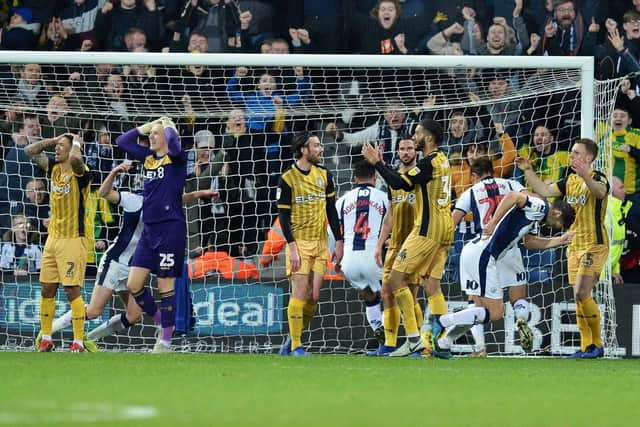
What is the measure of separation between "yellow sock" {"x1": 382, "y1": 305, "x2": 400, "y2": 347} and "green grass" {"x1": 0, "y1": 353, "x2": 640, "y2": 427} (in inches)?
50.9

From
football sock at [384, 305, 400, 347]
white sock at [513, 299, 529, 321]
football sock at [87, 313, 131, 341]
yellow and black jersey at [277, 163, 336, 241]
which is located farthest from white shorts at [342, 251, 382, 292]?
football sock at [87, 313, 131, 341]

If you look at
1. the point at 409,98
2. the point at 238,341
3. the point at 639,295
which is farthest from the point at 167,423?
the point at 409,98

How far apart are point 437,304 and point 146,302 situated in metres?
2.79

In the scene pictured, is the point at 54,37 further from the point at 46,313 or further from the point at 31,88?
the point at 46,313

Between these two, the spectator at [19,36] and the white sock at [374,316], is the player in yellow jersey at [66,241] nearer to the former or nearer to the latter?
the white sock at [374,316]

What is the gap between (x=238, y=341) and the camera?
45.1 feet

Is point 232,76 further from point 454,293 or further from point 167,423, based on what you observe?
point 167,423

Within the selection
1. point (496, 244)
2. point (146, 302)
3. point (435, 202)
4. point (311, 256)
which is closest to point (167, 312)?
point (146, 302)

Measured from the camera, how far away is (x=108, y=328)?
13.3m

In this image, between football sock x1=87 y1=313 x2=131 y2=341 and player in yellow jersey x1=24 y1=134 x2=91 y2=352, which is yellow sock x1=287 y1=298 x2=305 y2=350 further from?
player in yellow jersey x1=24 y1=134 x2=91 y2=352

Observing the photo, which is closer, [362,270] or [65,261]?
[65,261]

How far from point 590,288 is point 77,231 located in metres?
5.01

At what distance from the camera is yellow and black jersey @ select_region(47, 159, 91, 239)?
41.1 ft

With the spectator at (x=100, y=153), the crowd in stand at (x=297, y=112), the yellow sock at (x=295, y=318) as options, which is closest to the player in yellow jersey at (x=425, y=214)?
the yellow sock at (x=295, y=318)
